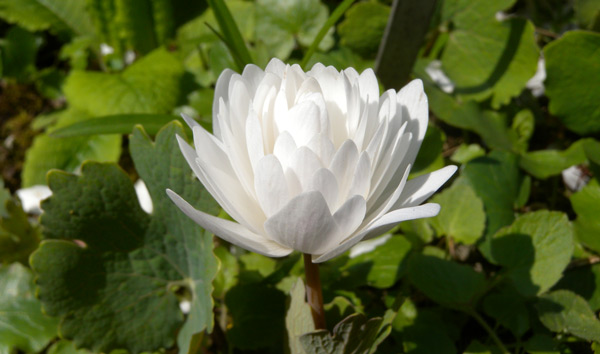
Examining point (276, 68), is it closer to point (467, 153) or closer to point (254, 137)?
point (254, 137)

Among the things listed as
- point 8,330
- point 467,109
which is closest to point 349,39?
point 467,109

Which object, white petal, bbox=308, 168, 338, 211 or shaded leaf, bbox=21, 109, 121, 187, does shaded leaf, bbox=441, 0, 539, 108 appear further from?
shaded leaf, bbox=21, 109, 121, 187

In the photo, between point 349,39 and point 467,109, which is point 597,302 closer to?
point 467,109

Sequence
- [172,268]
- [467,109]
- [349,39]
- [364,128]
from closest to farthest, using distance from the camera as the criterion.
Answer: [364,128] → [172,268] → [467,109] → [349,39]

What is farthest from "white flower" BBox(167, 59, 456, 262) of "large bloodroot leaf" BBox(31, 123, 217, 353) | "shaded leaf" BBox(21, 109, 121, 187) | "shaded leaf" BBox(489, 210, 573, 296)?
"shaded leaf" BBox(21, 109, 121, 187)

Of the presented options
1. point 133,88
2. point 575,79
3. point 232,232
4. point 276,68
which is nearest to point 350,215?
point 232,232

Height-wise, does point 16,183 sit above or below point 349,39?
below

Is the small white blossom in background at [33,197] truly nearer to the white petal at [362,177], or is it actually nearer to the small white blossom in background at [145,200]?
the small white blossom in background at [145,200]

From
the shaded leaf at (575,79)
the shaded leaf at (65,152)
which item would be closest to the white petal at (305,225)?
the shaded leaf at (575,79)
